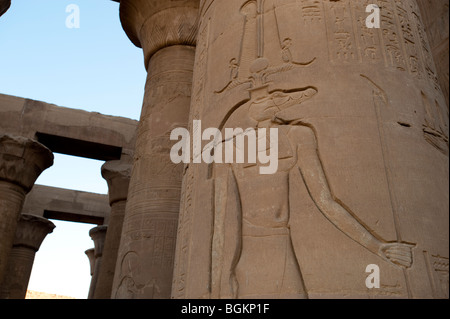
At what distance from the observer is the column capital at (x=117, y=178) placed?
9820mm

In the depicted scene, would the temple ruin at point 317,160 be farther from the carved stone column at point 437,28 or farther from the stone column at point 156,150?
the stone column at point 156,150

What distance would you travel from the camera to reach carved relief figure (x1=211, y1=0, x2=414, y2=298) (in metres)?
1.96

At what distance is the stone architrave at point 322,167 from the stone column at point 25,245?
12.2 meters

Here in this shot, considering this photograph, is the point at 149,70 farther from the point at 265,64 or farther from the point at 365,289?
the point at 365,289

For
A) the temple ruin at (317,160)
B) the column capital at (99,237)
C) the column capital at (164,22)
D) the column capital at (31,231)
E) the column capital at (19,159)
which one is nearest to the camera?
the temple ruin at (317,160)

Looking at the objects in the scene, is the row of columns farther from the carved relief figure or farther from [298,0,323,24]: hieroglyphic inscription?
[298,0,323,24]: hieroglyphic inscription

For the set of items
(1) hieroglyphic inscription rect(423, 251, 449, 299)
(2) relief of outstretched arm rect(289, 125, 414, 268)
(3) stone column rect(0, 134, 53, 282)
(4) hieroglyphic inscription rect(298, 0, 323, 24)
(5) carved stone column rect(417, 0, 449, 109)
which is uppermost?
(3) stone column rect(0, 134, 53, 282)

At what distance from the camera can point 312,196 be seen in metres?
2.09

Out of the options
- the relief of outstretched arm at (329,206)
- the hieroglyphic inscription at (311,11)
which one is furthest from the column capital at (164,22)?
the relief of outstretched arm at (329,206)

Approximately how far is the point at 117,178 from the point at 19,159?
7.03 feet

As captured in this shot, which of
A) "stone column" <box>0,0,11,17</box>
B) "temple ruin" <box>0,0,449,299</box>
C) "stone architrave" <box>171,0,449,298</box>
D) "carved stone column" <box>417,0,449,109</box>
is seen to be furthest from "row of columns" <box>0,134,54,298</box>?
"carved stone column" <box>417,0,449,109</box>

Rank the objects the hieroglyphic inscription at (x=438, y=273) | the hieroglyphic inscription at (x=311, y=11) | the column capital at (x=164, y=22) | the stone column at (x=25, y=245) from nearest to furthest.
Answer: the hieroglyphic inscription at (x=438, y=273) → the hieroglyphic inscription at (x=311, y=11) → the column capital at (x=164, y=22) → the stone column at (x=25, y=245)

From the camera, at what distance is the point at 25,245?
44.7 ft

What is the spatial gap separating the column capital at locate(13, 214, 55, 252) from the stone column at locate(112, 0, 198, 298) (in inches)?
349
